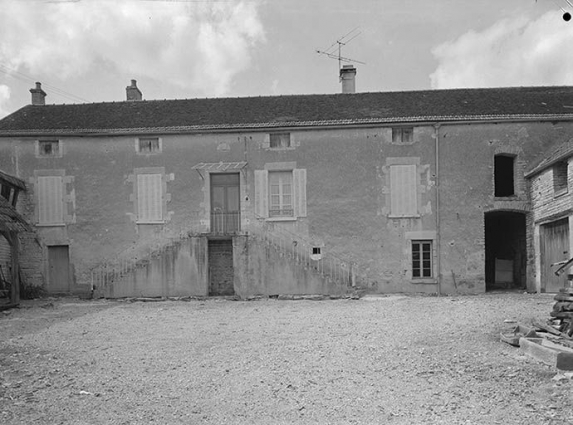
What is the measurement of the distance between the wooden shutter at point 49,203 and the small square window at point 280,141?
22.3 feet

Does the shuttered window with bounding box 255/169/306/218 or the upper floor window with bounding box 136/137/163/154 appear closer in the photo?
the shuttered window with bounding box 255/169/306/218

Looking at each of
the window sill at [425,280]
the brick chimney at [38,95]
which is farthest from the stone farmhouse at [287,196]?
the brick chimney at [38,95]

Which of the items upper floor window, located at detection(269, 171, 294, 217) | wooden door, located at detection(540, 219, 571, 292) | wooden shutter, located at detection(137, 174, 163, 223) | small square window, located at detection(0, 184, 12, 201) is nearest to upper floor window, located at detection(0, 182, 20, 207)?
small square window, located at detection(0, 184, 12, 201)

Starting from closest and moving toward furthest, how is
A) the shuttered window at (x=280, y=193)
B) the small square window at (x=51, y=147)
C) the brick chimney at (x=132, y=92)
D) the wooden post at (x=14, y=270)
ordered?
the wooden post at (x=14, y=270), the shuttered window at (x=280, y=193), the small square window at (x=51, y=147), the brick chimney at (x=132, y=92)

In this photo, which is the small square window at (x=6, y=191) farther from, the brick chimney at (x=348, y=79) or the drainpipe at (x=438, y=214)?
the drainpipe at (x=438, y=214)

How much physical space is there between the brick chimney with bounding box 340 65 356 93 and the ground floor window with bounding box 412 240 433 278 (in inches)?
253

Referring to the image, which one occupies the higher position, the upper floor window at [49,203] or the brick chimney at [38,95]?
the brick chimney at [38,95]

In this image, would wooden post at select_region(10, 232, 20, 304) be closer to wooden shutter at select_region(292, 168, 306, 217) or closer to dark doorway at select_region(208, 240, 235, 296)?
dark doorway at select_region(208, 240, 235, 296)

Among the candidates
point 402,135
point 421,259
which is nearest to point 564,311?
point 421,259

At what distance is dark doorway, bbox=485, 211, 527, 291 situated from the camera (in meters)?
16.3

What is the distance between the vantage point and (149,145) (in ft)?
53.9

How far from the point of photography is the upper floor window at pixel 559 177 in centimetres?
1327

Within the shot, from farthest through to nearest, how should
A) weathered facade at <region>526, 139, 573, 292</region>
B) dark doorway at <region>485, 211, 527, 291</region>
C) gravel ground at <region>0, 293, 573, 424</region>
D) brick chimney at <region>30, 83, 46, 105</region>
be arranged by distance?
brick chimney at <region>30, 83, 46, 105</region>, dark doorway at <region>485, 211, 527, 291</region>, weathered facade at <region>526, 139, 573, 292</region>, gravel ground at <region>0, 293, 573, 424</region>

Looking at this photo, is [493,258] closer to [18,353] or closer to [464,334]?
[464,334]
